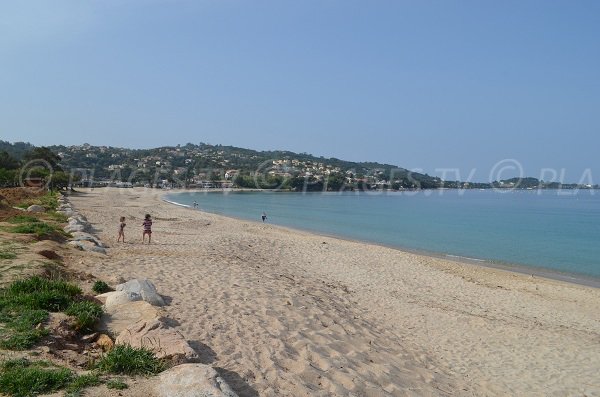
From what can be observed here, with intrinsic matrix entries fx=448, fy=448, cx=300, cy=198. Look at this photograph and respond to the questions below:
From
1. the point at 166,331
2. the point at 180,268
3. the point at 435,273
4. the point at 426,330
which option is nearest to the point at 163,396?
the point at 166,331

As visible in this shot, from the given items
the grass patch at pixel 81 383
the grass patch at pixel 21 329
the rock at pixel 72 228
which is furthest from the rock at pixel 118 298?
the rock at pixel 72 228

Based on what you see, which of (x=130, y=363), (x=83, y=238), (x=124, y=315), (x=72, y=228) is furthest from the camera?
(x=72, y=228)

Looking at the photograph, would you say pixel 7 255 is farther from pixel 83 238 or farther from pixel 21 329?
pixel 83 238

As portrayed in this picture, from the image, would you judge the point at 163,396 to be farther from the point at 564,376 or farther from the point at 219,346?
the point at 564,376

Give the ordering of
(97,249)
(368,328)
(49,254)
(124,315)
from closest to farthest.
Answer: (124,315), (368,328), (49,254), (97,249)

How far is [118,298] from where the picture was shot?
7.52 meters

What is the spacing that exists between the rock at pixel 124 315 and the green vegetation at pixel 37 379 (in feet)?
5.33

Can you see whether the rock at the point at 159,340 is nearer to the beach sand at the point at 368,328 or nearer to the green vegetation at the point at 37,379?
the beach sand at the point at 368,328

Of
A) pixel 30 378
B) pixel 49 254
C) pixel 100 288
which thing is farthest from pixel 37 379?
pixel 49 254

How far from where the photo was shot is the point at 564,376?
8.74 meters

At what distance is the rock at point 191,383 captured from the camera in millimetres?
4215

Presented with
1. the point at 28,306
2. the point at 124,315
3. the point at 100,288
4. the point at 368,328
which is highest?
the point at 28,306

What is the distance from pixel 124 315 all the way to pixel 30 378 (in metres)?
2.65

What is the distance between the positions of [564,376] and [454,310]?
451 cm
